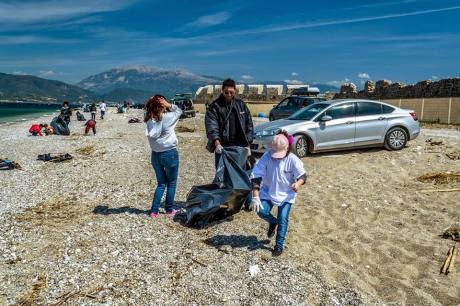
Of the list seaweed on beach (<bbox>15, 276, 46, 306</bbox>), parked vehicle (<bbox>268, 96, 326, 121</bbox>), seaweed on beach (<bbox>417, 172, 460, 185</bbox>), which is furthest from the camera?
parked vehicle (<bbox>268, 96, 326, 121</bbox>)

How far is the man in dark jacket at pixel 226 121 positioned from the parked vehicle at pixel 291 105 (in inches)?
526

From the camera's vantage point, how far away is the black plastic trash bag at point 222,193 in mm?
6734

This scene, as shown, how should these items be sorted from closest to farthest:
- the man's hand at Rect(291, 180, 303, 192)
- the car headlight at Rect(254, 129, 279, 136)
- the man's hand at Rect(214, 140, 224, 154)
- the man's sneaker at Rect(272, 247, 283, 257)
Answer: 1. the man's hand at Rect(291, 180, 303, 192)
2. the man's sneaker at Rect(272, 247, 283, 257)
3. the man's hand at Rect(214, 140, 224, 154)
4. the car headlight at Rect(254, 129, 279, 136)

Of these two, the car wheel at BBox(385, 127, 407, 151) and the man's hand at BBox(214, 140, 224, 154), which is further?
the car wheel at BBox(385, 127, 407, 151)

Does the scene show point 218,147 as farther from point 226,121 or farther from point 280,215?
point 280,215

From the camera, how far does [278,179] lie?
17.9ft

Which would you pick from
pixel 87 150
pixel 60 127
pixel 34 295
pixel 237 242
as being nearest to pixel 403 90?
pixel 87 150

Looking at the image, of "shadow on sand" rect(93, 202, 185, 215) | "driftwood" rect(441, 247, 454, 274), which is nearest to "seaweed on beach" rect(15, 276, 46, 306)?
"shadow on sand" rect(93, 202, 185, 215)

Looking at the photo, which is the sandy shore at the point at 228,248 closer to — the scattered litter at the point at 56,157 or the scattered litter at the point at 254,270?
the scattered litter at the point at 254,270

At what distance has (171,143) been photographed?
680 cm

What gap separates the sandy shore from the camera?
4.75 meters

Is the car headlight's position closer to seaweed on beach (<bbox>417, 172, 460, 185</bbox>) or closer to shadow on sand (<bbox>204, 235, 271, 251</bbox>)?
seaweed on beach (<bbox>417, 172, 460, 185</bbox>)

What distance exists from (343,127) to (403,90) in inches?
686

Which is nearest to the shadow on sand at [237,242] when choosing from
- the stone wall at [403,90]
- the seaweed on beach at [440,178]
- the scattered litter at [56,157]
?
the seaweed on beach at [440,178]
